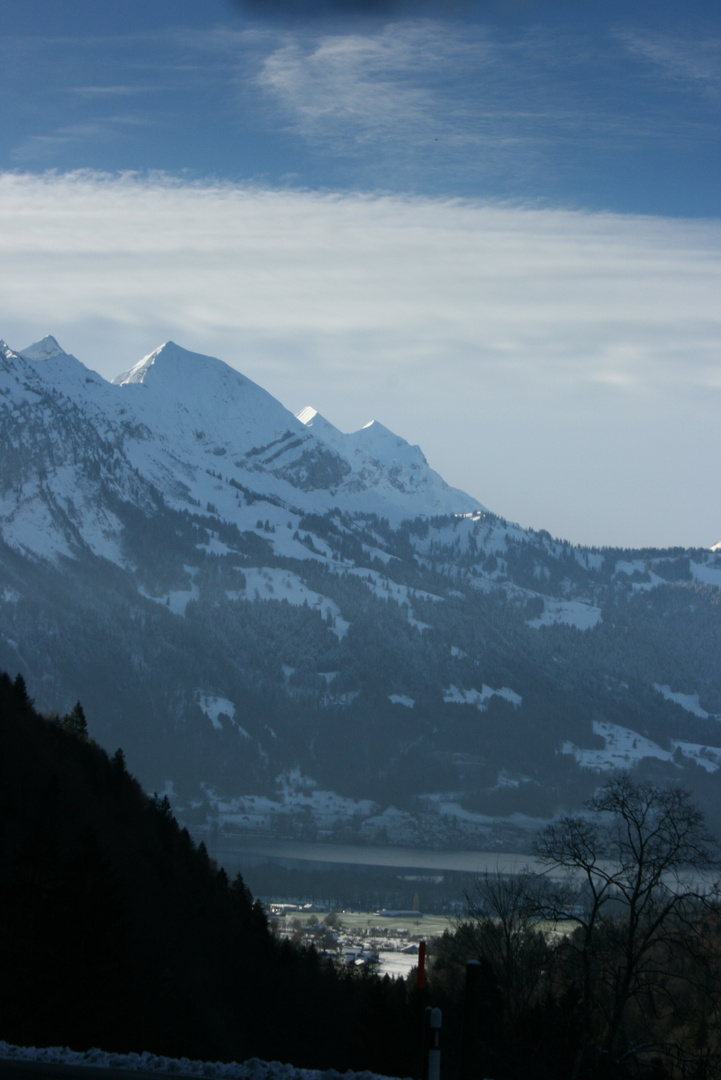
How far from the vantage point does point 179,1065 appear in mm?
23031

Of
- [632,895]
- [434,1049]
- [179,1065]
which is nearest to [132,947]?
[632,895]

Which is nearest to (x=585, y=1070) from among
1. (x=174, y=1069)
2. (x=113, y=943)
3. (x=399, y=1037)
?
(x=399, y=1037)

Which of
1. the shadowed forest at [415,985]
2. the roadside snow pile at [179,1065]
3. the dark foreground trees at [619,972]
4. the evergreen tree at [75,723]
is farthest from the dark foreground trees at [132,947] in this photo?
the roadside snow pile at [179,1065]

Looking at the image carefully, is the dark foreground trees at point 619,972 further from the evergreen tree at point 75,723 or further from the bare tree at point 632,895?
the evergreen tree at point 75,723

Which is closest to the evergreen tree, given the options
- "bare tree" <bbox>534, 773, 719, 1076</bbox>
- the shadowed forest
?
the shadowed forest

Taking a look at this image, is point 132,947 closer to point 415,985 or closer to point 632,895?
point 415,985

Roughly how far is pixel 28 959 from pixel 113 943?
283 centimetres

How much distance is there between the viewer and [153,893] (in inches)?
2611

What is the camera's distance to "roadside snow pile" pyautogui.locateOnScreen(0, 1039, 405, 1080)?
2234 centimetres

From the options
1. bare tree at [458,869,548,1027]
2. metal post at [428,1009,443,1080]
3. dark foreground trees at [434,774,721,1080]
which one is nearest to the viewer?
metal post at [428,1009,443,1080]

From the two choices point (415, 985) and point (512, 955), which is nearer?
point (512, 955)

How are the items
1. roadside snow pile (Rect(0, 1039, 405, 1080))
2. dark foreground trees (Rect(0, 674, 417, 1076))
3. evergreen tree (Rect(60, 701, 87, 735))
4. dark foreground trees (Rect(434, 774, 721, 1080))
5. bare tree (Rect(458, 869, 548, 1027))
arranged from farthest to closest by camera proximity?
evergreen tree (Rect(60, 701, 87, 735))
bare tree (Rect(458, 869, 548, 1027))
dark foreground trees (Rect(0, 674, 417, 1076))
dark foreground trees (Rect(434, 774, 721, 1080))
roadside snow pile (Rect(0, 1039, 405, 1080))

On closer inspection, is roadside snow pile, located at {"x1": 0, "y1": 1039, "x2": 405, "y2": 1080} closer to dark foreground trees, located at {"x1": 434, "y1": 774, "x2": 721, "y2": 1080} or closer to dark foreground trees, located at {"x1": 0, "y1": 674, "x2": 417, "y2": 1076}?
dark foreground trees, located at {"x1": 434, "y1": 774, "x2": 721, "y2": 1080}

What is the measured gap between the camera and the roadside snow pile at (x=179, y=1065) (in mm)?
22344
